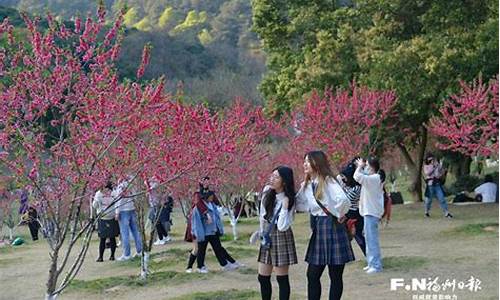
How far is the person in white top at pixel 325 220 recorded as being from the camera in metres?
5.84

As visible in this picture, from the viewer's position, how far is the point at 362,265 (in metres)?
9.07

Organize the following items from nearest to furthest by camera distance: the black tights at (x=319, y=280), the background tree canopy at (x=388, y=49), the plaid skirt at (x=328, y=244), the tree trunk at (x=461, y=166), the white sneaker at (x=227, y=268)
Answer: the plaid skirt at (x=328, y=244) → the black tights at (x=319, y=280) → the white sneaker at (x=227, y=268) → the background tree canopy at (x=388, y=49) → the tree trunk at (x=461, y=166)

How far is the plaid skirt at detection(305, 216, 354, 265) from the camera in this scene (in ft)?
19.1

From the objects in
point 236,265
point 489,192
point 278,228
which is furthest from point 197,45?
point 278,228

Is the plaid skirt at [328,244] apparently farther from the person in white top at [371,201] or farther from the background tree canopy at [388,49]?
the background tree canopy at [388,49]

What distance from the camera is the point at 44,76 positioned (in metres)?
6.02

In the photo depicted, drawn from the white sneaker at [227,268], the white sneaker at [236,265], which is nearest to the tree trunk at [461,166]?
the white sneaker at [236,265]

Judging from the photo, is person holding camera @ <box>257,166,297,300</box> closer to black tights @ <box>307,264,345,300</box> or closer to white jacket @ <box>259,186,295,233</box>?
white jacket @ <box>259,186,295,233</box>

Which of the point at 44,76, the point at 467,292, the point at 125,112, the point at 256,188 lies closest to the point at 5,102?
the point at 44,76

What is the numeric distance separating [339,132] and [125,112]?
37.5ft

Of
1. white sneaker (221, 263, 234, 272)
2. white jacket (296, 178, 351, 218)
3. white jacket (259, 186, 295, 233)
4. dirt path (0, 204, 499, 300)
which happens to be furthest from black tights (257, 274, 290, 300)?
white sneaker (221, 263, 234, 272)

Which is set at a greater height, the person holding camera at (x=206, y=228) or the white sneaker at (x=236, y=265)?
the person holding camera at (x=206, y=228)

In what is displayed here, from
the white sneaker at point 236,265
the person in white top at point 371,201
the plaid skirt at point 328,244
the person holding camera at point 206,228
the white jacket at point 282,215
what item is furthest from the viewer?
the white sneaker at point 236,265

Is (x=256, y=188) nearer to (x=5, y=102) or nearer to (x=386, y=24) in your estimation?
(x=386, y=24)
